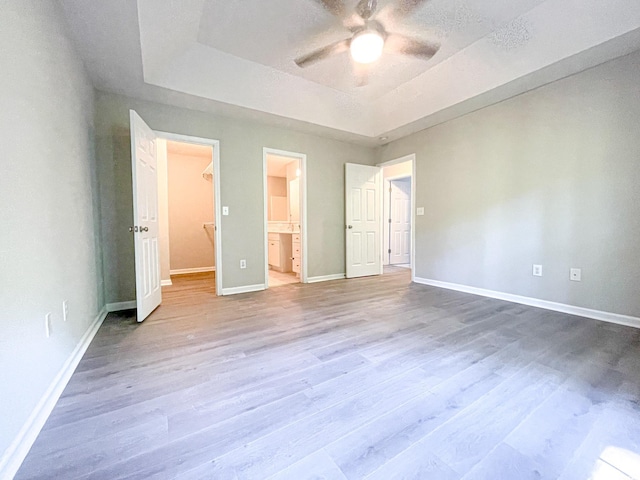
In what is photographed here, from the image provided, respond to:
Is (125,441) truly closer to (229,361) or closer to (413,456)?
(229,361)

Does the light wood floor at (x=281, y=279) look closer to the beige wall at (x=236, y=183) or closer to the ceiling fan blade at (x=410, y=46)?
the beige wall at (x=236, y=183)

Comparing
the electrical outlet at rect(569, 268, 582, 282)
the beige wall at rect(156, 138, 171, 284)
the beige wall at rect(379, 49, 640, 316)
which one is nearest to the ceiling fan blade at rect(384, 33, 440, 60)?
the beige wall at rect(379, 49, 640, 316)

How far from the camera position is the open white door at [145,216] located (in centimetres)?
249

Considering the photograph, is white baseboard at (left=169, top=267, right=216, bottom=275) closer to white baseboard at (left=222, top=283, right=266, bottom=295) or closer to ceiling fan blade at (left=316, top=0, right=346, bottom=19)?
white baseboard at (left=222, top=283, right=266, bottom=295)

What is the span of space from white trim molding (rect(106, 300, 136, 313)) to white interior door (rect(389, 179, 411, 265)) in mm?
5188

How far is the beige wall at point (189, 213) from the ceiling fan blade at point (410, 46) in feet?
14.3

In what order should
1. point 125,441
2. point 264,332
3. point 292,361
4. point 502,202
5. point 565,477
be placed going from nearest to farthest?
point 565,477, point 125,441, point 292,361, point 264,332, point 502,202

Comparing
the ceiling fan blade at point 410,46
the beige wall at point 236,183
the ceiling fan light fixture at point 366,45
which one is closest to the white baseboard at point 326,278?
the beige wall at point 236,183

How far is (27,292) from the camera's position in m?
1.20

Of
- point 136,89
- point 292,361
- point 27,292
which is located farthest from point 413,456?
point 136,89

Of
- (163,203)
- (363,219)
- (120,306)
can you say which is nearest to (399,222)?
(363,219)

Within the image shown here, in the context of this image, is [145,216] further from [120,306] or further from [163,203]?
[163,203]

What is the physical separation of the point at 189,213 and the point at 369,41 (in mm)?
4626

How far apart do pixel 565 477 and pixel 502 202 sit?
9.59 feet
